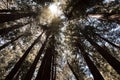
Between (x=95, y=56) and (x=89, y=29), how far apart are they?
2135 mm

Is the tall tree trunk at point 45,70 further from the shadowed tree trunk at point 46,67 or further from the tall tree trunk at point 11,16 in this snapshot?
the tall tree trunk at point 11,16

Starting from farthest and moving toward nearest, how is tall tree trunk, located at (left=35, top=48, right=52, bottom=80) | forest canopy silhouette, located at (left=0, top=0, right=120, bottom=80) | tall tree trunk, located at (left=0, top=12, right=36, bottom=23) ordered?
forest canopy silhouette, located at (left=0, top=0, right=120, bottom=80) < tall tree trunk, located at (left=0, top=12, right=36, bottom=23) < tall tree trunk, located at (left=35, top=48, right=52, bottom=80)

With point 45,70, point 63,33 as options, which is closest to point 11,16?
point 63,33

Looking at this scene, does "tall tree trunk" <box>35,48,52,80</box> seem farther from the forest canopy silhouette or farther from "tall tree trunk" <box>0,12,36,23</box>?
"tall tree trunk" <box>0,12,36,23</box>

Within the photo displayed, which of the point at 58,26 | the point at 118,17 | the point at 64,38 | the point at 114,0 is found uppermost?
the point at 114,0

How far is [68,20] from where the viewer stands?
14805 millimetres

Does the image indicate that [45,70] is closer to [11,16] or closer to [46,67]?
[46,67]

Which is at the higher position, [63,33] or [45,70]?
[63,33]

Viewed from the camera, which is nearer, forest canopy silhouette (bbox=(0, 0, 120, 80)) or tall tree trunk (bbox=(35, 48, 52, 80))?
tall tree trunk (bbox=(35, 48, 52, 80))

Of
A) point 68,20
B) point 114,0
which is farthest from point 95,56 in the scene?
point 114,0

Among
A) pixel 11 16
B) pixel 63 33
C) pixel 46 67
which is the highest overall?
pixel 11 16

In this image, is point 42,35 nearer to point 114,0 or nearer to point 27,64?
point 27,64

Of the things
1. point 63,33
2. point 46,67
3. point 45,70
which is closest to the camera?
point 45,70

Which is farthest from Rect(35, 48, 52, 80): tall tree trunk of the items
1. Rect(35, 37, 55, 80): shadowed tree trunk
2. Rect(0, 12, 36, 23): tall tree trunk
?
Rect(0, 12, 36, 23): tall tree trunk
